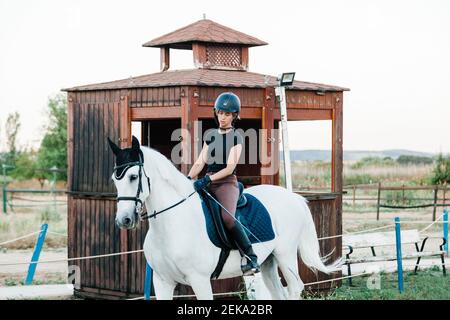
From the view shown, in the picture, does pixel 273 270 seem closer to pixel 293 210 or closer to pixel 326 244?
pixel 293 210

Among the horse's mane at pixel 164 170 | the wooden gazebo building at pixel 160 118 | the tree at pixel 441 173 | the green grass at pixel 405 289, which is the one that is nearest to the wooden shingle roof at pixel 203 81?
the wooden gazebo building at pixel 160 118

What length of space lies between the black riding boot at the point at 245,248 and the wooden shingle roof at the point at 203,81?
3669 mm

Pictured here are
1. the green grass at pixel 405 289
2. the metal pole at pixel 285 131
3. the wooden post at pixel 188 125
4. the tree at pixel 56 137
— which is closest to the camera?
the wooden post at pixel 188 125

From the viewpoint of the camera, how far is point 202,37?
13164 millimetres

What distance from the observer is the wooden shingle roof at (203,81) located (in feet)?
37.0

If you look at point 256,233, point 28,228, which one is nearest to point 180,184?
A: point 256,233

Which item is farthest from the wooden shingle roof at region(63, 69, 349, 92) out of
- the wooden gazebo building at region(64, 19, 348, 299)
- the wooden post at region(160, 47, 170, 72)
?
the wooden post at region(160, 47, 170, 72)

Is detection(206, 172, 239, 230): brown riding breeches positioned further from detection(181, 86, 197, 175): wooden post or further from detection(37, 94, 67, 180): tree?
detection(37, 94, 67, 180): tree

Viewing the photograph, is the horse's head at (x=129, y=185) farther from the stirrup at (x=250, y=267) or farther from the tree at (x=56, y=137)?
the tree at (x=56, y=137)

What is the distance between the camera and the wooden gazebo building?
36.9 feet

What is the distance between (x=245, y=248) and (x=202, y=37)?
20.0ft

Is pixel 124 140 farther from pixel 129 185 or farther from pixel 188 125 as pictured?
pixel 129 185

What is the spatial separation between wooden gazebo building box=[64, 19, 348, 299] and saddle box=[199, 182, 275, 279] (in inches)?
111

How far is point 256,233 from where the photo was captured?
8086mm
